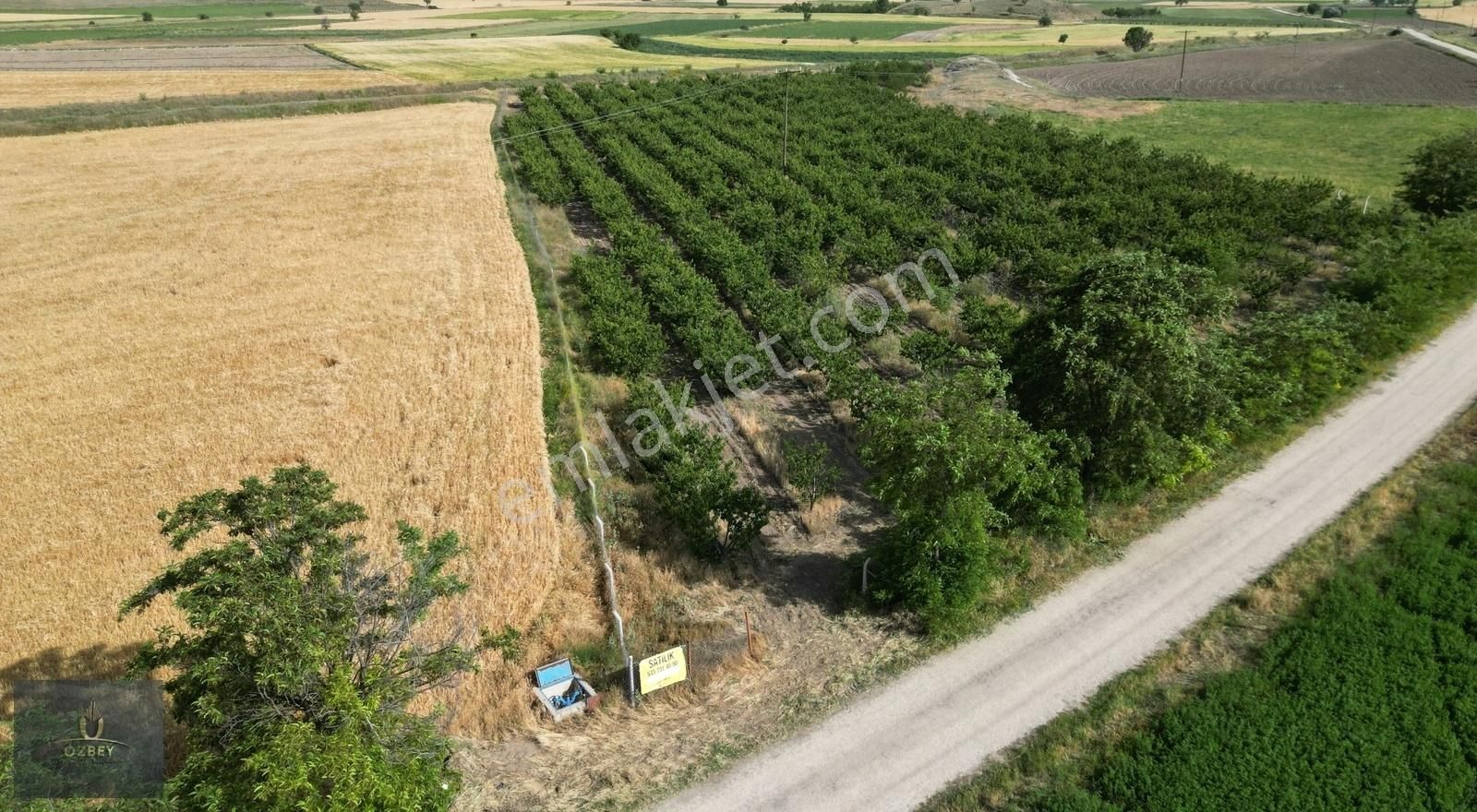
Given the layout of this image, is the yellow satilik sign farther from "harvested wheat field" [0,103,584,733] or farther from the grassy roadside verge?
the grassy roadside verge

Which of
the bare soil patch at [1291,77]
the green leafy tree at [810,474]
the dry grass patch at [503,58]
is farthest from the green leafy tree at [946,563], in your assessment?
the bare soil patch at [1291,77]

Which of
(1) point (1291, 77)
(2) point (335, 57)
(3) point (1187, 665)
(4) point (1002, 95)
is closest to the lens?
(3) point (1187, 665)

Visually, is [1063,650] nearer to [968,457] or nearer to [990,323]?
[968,457]

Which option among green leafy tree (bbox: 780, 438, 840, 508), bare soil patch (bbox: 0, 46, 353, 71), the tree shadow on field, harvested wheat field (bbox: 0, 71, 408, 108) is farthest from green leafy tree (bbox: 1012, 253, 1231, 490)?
bare soil patch (bbox: 0, 46, 353, 71)

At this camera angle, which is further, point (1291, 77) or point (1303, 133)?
point (1291, 77)

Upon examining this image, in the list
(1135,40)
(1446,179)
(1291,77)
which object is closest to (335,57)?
(1446,179)

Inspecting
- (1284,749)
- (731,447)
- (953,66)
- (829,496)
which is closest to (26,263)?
(731,447)
